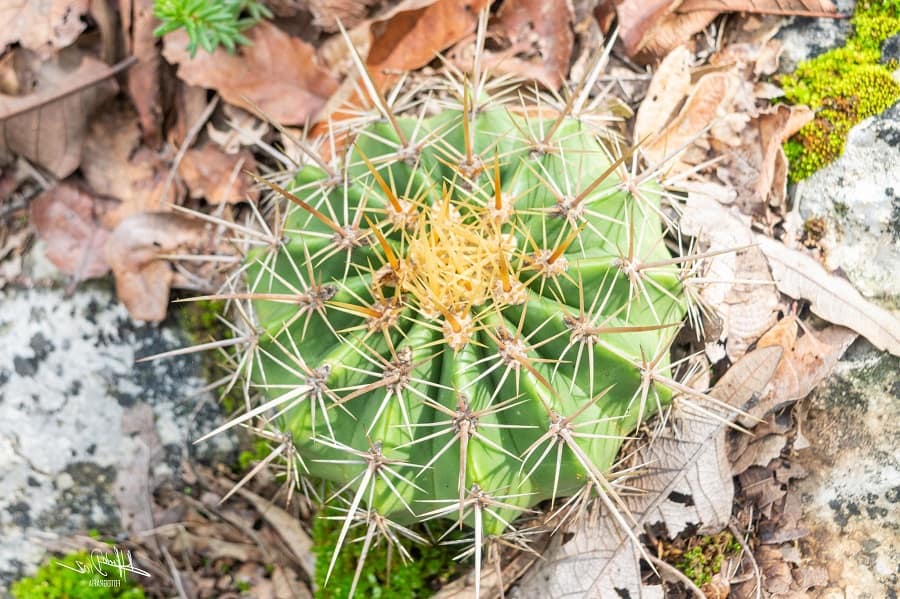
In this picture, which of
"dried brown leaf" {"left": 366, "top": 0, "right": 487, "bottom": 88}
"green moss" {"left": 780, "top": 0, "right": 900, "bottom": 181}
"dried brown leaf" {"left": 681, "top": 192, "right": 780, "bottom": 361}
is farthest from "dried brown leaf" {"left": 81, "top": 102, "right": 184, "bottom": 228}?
"green moss" {"left": 780, "top": 0, "right": 900, "bottom": 181}

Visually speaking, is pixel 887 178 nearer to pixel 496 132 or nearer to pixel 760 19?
pixel 760 19

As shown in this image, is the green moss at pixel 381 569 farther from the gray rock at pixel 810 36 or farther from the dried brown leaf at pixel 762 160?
the gray rock at pixel 810 36

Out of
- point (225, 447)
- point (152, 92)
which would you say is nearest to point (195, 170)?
point (152, 92)

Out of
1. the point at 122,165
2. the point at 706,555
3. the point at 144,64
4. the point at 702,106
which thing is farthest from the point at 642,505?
the point at 144,64

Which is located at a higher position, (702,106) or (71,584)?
(702,106)

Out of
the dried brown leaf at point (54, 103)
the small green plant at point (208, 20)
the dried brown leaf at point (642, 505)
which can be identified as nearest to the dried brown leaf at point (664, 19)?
the dried brown leaf at point (642, 505)

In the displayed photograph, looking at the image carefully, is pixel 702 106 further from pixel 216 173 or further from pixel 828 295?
pixel 216 173
